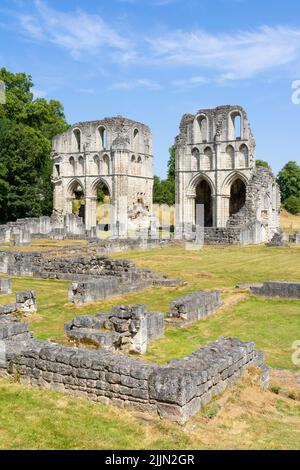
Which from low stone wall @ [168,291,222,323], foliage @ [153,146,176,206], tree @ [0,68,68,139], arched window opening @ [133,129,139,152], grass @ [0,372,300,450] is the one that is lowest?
grass @ [0,372,300,450]

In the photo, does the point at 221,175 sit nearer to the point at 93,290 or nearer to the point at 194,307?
the point at 93,290

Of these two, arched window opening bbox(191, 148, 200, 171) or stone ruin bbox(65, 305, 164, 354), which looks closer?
stone ruin bbox(65, 305, 164, 354)

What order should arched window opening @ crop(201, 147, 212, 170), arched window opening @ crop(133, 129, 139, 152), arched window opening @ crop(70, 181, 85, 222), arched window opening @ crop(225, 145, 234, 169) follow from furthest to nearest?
Answer: arched window opening @ crop(70, 181, 85, 222) < arched window opening @ crop(133, 129, 139, 152) < arched window opening @ crop(201, 147, 212, 170) < arched window opening @ crop(225, 145, 234, 169)

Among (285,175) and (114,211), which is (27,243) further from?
(285,175)

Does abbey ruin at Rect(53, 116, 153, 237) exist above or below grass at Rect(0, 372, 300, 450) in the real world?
above

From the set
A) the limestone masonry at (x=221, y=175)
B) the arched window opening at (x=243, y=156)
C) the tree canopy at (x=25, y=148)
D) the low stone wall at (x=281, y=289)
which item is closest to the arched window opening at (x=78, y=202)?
the tree canopy at (x=25, y=148)

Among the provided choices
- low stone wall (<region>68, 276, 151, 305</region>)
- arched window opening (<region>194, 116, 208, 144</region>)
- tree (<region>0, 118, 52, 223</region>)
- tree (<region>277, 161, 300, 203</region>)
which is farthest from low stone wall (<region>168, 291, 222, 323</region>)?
tree (<region>277, 161, 300, 203</region>)

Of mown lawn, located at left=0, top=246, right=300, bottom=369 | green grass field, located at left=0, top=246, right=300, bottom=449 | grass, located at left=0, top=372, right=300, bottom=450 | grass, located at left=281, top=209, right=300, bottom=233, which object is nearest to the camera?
grass, located at left=0, top=372, right=300, bottom=450

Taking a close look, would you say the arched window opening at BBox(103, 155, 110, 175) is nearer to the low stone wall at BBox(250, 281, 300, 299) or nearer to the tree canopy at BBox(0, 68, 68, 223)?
the tree canopy at BBox(0, 68, 68, 223)

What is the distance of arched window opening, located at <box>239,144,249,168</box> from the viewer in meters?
42.9

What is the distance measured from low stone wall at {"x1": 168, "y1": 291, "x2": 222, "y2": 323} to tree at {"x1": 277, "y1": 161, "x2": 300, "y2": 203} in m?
68.7

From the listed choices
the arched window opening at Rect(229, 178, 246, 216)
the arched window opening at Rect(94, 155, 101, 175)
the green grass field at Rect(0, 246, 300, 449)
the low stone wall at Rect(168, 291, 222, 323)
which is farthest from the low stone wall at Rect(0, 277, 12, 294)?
Result: the arched window opening at Rect(94, 155, 101, 175)

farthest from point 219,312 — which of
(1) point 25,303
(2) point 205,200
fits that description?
(2) point 205,200
